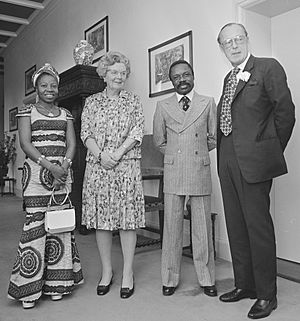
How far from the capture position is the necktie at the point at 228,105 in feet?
6.97

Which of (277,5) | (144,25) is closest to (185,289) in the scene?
(277,5)

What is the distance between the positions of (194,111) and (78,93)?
2.35 m

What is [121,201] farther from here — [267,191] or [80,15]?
[80,15]

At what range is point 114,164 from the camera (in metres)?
2.29

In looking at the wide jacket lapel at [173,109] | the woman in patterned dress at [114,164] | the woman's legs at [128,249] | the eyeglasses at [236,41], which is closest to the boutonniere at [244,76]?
the eyeglasses at [236,41]

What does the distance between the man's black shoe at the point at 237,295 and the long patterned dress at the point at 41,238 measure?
939 mm

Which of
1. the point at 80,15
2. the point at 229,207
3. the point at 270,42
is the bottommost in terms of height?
the point at 229,207

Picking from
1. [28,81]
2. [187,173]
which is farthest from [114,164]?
[28,81]

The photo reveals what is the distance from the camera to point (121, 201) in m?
2.34

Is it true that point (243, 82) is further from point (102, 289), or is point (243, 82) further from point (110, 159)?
point (102, 289)

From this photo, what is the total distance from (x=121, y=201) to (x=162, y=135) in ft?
1.65

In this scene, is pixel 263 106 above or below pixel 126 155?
above

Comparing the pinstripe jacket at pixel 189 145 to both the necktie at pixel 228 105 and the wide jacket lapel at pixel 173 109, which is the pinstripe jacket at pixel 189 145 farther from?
the necktie at pixel 228 105

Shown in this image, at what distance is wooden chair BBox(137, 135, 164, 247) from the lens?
3340mm
